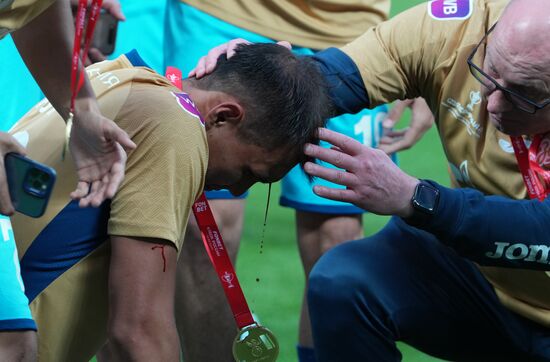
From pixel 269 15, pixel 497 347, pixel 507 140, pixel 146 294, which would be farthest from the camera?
pixel 269 15

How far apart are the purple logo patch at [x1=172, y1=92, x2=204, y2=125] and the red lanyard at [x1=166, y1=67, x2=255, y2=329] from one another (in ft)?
0.54

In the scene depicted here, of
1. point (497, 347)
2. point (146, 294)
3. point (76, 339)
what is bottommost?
point (497, 347)

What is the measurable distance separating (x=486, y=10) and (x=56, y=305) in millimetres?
1277

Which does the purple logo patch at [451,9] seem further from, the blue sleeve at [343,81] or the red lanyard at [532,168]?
the red lanyard at [532,168]

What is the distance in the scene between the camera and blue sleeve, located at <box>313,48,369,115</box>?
2775 millimetres

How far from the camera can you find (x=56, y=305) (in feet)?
7.30

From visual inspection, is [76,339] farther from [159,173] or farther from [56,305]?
[159,173]

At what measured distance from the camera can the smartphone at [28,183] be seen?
1.92 meters

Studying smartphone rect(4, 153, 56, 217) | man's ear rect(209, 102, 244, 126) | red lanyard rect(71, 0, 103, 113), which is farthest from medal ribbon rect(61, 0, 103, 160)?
man's ear rect(209, 102, 244, 126)

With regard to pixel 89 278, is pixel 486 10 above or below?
above

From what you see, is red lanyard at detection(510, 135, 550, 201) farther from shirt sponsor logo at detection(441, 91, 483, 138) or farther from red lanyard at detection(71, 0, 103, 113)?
red lanyard at detection(71, 0, 103, 113)

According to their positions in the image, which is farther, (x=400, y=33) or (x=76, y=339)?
(x=400, y=33)

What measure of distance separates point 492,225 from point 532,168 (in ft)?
0.63

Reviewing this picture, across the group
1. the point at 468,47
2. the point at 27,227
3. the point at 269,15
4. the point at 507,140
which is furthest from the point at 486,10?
the point at 27,227
